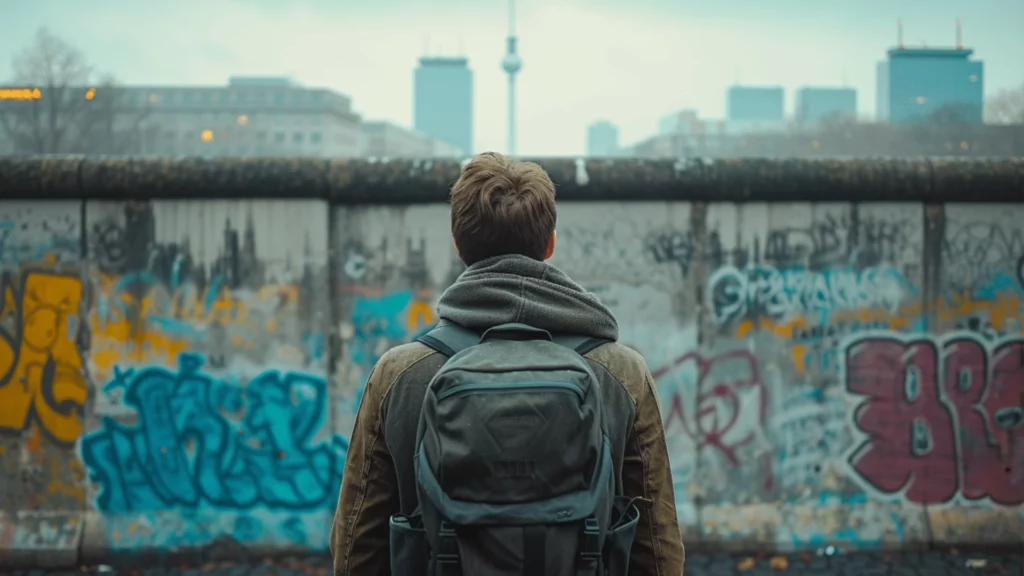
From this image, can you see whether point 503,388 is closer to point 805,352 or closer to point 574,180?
point 574,180

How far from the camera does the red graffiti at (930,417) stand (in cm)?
609

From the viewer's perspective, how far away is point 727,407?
6.12 meters

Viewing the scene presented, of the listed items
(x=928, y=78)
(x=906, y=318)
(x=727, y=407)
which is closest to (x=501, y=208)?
(x=727, y=407)

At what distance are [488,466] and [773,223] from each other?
482cm

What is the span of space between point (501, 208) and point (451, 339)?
315mm

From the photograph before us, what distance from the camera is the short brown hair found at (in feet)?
6.46

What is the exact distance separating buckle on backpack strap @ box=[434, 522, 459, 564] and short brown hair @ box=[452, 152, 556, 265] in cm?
63

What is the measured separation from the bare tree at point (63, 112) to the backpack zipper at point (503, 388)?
33300 millimetres

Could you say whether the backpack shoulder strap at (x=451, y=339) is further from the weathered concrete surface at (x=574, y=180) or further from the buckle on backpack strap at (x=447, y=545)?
the weathered concrete surface at (x=574, y=180)

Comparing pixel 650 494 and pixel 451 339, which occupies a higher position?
pixel 451 339

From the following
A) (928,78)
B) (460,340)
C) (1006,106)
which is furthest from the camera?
(928,78)

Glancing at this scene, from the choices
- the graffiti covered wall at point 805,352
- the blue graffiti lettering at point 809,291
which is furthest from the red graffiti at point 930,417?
the blue graffiti lettering at point 809,291

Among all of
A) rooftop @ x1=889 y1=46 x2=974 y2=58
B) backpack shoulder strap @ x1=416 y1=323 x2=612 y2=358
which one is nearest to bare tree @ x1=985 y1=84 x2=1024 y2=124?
rooftop @ x1=889 y1=46 x2=974 y2=58

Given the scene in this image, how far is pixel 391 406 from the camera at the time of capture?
201 centimetres
